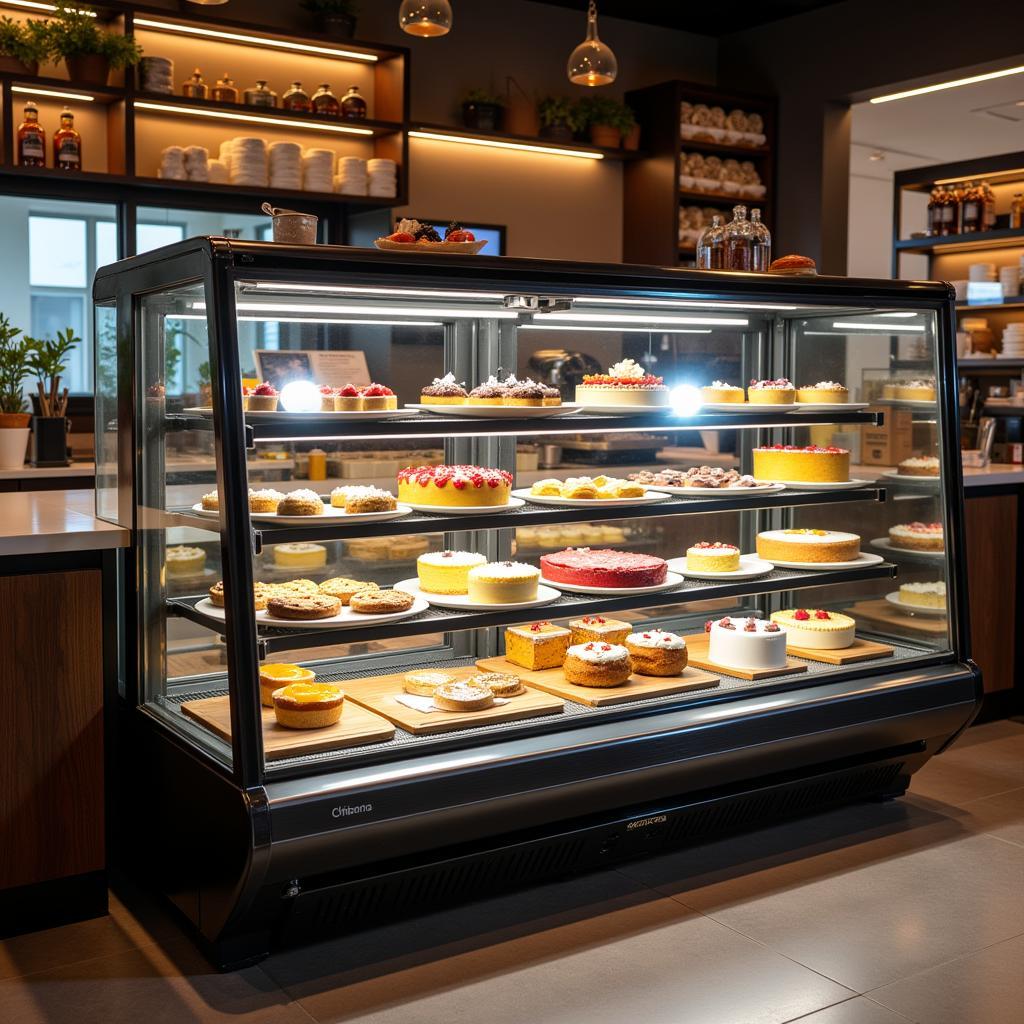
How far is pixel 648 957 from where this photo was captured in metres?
2.99

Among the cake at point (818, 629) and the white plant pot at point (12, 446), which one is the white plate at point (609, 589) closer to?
the cake at point (818, 629)

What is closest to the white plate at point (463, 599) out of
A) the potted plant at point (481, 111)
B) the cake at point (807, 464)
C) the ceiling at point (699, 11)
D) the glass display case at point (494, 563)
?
the glass display case at point (494, 563)

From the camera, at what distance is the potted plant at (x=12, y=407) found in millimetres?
5305

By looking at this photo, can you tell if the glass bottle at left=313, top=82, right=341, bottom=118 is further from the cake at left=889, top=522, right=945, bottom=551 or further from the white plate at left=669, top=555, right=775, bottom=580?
the cake at left=889, top=522, right=945, bottom=551

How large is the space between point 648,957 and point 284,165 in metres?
4.66

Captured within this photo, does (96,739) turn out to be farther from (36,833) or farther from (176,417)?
(176,417)

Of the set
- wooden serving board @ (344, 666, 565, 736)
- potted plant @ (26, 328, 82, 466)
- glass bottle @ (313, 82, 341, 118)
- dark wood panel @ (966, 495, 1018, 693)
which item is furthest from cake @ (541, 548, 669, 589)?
glass bottle @ (313, 82, 341, 118)

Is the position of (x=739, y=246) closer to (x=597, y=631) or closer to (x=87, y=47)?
(x=597, y=631)

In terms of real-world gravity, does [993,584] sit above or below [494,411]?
below

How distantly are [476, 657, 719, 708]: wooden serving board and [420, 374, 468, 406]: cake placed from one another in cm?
90

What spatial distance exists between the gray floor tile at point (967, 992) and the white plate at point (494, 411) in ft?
5.76

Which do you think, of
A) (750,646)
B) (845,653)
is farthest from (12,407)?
(845,653)

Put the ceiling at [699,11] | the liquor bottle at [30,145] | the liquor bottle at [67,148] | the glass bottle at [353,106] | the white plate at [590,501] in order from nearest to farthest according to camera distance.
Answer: the white plate at [590,501] < the liquor bottle at [30,145] < the liquor bottle at [67,148] < the glass bottle at [353,106] < the ceiling at [699,11]

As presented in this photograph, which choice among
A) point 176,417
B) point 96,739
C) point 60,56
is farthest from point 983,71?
point 96,739
